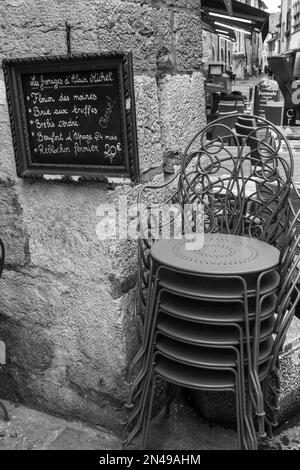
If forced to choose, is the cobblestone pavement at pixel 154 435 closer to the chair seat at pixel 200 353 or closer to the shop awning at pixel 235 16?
the chair seat at pixel 200 353

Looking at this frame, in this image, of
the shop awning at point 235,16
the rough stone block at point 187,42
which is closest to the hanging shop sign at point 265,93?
the shop awning at point 235,16

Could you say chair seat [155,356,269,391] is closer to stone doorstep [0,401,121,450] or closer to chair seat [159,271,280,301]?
chair seat [159,271,280,301]

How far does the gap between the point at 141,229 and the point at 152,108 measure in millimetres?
517

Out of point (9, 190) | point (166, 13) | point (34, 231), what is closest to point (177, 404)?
point (34, 231)

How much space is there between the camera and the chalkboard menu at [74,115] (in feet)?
6.14

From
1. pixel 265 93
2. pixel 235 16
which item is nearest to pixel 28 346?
pixel 235 16

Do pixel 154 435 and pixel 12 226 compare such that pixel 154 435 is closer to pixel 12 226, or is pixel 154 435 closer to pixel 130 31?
pixel 12 226

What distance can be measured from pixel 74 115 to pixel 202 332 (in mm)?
1015

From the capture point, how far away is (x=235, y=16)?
1016 centimetres

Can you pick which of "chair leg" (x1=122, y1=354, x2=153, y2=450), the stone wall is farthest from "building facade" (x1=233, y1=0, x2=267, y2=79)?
"chair leg" (x1=122, y1=354, x2=153, y2=450)

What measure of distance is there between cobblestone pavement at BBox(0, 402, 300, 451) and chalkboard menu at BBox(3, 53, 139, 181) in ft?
3.74

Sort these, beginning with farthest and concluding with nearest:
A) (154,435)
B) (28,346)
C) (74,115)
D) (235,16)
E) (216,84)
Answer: (216,84)
(235,16)
(28,346)
(154,435)
(74,115)

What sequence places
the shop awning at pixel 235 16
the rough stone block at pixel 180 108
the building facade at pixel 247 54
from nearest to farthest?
the rough stone block at pixel 180 108
the shop awning at pixel 235 16
the building facade at pixel 247 54

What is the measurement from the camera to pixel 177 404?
2.33m
